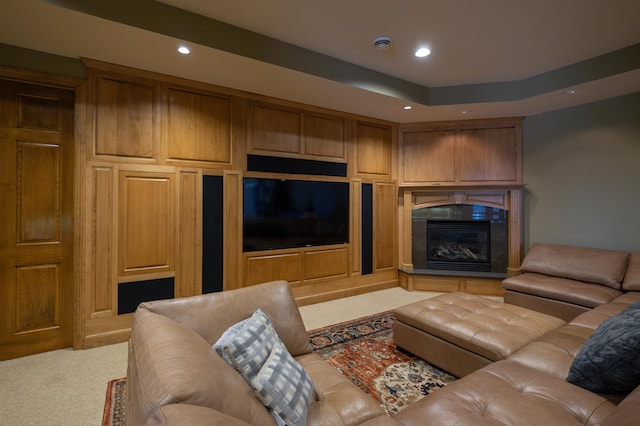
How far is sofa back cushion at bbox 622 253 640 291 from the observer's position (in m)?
2.96

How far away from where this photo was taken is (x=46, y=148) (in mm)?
2727

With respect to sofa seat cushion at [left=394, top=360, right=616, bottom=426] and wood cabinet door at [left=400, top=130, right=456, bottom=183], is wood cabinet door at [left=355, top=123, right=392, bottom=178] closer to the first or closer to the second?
wood cabinet door at [left=400, top=130, right=456, bottom=183]

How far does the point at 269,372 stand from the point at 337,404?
1.17 ft

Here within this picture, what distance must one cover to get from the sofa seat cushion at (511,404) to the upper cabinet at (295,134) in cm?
301

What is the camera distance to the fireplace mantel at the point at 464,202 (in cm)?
437

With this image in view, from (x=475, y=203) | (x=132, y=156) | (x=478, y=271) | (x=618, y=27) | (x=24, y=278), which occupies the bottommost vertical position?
(x=478, y=271)

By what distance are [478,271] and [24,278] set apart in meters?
5.32

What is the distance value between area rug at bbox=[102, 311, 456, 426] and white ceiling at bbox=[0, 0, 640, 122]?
260 centimetres

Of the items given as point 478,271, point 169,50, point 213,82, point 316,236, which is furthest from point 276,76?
point 478,271

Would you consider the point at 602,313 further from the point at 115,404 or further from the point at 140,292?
the point at 140,292

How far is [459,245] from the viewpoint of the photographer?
4.74m

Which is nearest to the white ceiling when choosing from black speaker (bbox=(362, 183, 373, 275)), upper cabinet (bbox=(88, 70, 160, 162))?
upper cabinet (bbox=(88, 70, 160, 162))

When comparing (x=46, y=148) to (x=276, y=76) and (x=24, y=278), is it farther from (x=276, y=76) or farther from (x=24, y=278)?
(x=276, y=76)

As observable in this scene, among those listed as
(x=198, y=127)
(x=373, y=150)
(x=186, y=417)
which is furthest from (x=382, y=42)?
(x=186, y=417)
